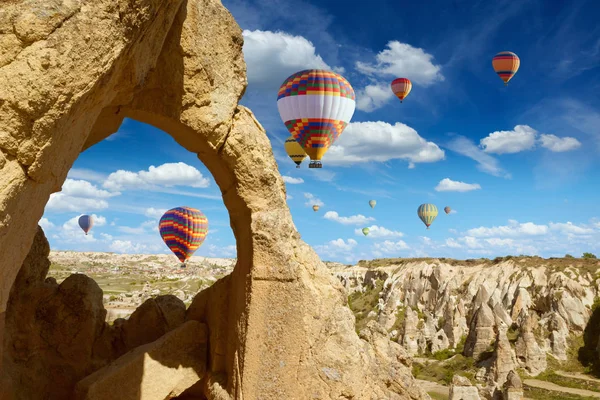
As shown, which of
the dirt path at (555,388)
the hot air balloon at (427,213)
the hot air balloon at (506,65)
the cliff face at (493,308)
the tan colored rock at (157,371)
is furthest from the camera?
the hot air balloon at (427,213)

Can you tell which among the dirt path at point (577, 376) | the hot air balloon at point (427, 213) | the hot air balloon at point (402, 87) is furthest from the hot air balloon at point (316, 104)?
the hot air balloon at point (427, 213)

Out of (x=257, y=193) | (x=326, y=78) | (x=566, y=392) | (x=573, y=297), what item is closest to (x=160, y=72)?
(x=257, y=193)

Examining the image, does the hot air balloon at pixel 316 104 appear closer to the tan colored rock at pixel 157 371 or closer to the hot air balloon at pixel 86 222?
the tan colored rock at pixel 157 371

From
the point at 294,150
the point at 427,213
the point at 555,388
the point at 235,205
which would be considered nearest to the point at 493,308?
the point at 555,388

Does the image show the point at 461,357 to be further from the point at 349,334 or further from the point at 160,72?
the point at 160,72

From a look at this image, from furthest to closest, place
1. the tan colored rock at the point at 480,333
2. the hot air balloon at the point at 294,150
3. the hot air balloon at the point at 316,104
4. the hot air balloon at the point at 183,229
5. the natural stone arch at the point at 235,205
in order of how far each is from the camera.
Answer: the hot air balloon at the point at 294,150
the tan colored rock at the point at 480,333
the hot air balloon at the point at 183,229
the hot air balloon at the point at 316,104
the natural stone arch at the point at 235,205

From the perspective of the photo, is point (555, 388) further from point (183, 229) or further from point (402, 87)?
point (402, 87)
